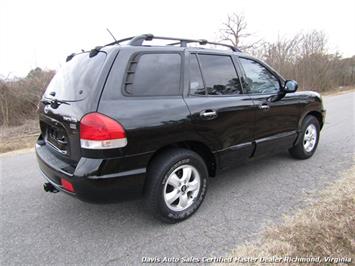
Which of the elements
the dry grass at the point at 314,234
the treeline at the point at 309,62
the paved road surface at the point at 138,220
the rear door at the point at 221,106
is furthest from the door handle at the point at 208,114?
the treeline at the point at 309,62

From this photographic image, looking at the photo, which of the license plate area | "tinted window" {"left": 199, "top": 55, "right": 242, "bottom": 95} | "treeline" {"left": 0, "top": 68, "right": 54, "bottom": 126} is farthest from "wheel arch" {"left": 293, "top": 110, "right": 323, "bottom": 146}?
"treeline" {"left": 0, "top": 68, "right": 54, "bottom": 126}

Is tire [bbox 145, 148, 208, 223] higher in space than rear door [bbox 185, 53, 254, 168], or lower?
lower

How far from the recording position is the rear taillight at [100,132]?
232 cm

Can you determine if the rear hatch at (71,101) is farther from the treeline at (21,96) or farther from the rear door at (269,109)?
the treeline at (21,96)

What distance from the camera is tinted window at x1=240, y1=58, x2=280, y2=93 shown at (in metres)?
→ 3.65

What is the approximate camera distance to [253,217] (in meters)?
2.94

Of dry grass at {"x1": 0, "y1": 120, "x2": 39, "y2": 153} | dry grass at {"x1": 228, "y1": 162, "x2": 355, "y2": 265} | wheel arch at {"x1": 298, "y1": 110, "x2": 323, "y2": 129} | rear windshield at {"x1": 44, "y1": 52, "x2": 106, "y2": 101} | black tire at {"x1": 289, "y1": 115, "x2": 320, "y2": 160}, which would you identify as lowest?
dry grass at {"x1": 0, "y1": 120, "x2": 39, "y2": 153}

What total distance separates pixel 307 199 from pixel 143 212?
1912mm

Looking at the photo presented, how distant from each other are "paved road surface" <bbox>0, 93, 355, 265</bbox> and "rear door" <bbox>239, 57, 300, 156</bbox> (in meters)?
0.52

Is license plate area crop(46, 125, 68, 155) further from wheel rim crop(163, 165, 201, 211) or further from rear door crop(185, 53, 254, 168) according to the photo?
rear door crop(185, 53, 254, 168)

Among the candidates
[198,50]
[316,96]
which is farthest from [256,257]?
[316,96]

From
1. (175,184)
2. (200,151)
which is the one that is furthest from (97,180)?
(200,151)

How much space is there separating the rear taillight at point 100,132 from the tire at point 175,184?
1.66 ft

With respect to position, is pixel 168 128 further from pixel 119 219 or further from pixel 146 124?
pixel 119 219
